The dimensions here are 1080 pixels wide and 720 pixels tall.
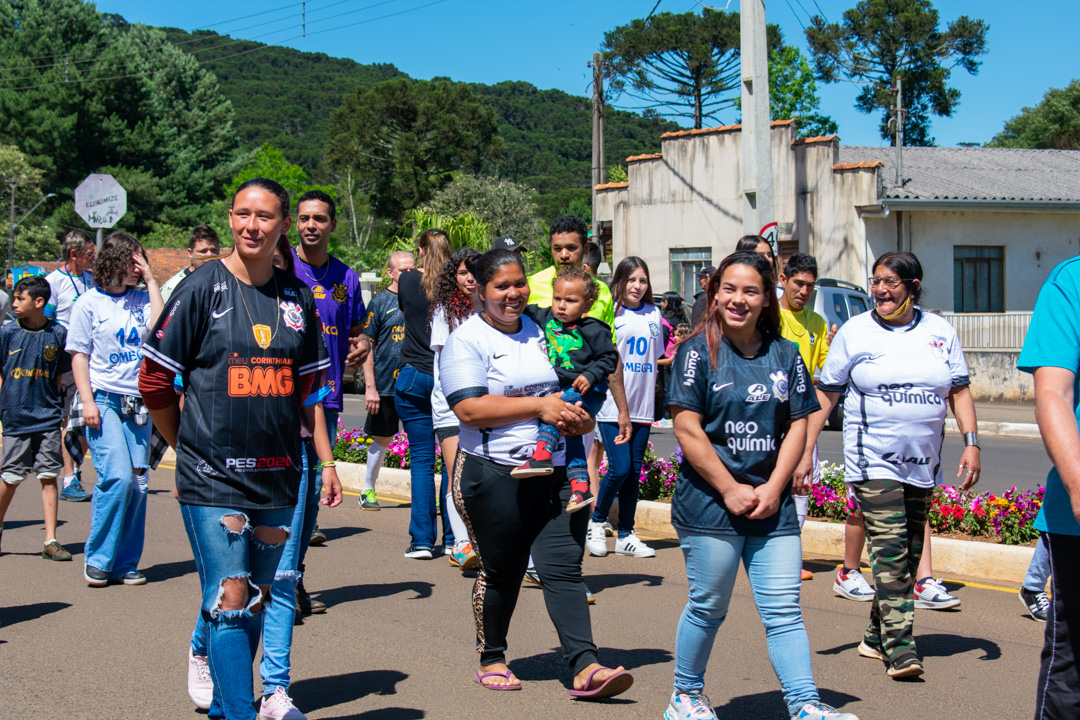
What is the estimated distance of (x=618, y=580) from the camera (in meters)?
6.49

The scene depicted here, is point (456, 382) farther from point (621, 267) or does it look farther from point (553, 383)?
point (621, 267)

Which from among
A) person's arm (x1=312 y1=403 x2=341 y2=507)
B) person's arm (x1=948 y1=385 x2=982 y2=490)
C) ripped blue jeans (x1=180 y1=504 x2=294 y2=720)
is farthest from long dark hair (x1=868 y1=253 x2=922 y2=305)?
ripped blue jeans (x1=180 y1=504 x2=294 y2=720)

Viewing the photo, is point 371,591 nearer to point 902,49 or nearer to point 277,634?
point 277,634

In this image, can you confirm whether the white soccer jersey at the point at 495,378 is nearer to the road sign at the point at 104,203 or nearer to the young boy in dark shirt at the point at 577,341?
the young boy in dark shirt at the point at 577,341

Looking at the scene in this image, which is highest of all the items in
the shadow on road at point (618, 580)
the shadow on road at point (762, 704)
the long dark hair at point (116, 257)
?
the long dark hair at point (116, 257)

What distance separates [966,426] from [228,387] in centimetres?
368

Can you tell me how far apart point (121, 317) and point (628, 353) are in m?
3.29

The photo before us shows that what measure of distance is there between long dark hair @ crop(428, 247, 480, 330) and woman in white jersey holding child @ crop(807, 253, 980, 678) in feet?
7.13

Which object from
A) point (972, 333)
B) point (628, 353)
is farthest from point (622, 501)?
point (972, 333)

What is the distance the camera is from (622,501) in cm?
714

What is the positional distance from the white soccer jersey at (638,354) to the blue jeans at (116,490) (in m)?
3.16

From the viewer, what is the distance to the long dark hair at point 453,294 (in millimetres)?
6219

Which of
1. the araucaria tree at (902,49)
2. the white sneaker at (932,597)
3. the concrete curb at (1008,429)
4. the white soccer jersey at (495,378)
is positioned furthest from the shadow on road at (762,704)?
the araucaria tree at (902,49)

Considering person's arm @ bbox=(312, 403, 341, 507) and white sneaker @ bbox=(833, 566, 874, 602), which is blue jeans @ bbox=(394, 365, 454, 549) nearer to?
person's arm @ bbox=(312, 403, 341, 507)
